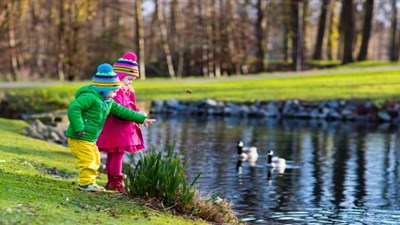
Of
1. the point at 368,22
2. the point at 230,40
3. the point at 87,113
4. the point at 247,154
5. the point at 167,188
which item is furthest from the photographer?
the point at 230,40

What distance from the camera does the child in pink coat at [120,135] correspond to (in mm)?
9492

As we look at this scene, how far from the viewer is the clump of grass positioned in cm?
880

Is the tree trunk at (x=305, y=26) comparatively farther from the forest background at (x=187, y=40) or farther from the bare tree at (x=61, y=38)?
the bare tree at (x=61, y=38)

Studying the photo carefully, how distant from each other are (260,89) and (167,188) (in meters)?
25.1

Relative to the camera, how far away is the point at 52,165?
11.8 meters

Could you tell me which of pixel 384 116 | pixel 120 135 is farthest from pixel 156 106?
pixel 120 135

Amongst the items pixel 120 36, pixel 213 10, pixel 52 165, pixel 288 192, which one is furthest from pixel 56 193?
pixel 120 36

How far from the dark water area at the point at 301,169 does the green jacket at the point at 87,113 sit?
3.11ft

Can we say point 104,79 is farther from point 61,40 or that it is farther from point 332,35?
point 332,35

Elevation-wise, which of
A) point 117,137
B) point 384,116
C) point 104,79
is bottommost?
point 384,116

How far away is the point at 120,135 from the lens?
375 inches

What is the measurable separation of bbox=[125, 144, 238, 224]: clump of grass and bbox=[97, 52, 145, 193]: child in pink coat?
1.58 feet

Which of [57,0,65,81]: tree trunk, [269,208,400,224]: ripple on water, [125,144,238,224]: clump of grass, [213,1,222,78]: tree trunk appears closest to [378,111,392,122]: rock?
[269,208,400,224]: ripple on water

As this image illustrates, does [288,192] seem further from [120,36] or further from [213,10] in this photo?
[120,36]
